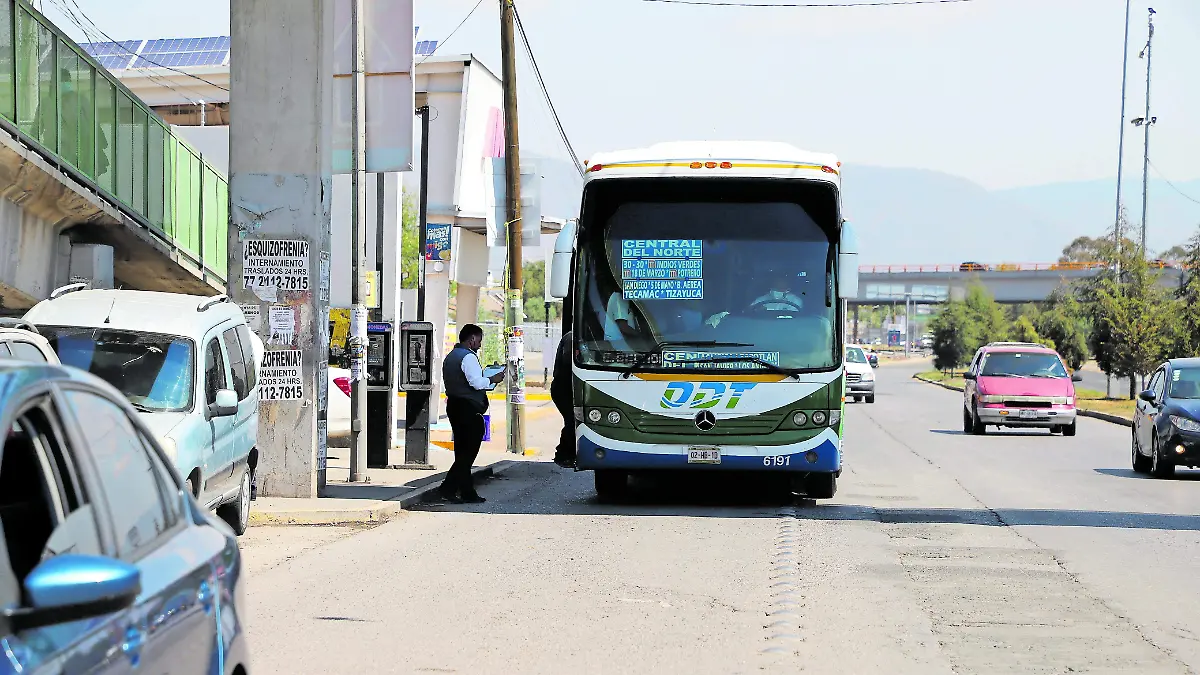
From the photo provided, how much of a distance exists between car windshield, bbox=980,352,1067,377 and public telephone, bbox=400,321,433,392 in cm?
1530

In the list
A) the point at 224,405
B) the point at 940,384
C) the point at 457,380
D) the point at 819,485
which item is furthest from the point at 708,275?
the point at 940,384

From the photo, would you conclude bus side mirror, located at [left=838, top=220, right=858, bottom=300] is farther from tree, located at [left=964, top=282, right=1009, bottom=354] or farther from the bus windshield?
tree, located at [left=964, top=282, right=1009, bottom=354]

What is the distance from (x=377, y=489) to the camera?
1623 centimetres

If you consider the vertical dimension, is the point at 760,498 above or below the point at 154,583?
below

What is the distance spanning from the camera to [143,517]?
13.3 ft

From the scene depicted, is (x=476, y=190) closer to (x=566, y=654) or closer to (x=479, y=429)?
(x=479, y=429)

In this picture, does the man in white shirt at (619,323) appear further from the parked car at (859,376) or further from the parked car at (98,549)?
the parked car at (859,376)

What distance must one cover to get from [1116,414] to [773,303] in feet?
88.4

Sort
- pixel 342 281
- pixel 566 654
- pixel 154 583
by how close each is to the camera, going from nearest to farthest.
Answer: pixel 154 583 < pixel 566 654 < pixel 342 281

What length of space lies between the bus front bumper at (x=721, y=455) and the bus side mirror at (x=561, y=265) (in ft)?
4.44

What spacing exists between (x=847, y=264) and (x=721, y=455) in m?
2.20

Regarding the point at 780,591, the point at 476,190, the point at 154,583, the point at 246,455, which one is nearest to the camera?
the point at 154,583

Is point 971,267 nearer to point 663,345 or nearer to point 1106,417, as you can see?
point 1106,417

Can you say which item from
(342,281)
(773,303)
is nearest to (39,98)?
(773,303)
